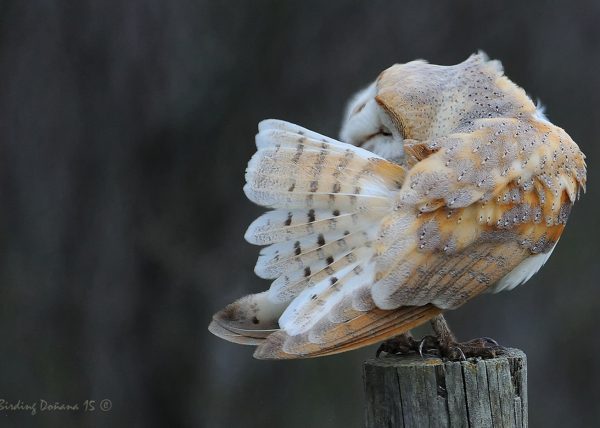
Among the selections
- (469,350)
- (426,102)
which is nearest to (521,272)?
(469,350)

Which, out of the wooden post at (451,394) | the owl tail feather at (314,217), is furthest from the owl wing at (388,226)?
the wooden post at (451,394)

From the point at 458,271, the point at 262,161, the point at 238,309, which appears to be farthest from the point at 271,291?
the point at 458,271

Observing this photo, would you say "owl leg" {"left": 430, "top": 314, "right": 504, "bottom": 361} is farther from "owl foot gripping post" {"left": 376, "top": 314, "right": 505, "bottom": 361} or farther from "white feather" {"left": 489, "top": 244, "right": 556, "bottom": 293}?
"white feather" {"left": 489, "top": 244, "right": 556, "bottom": 293}

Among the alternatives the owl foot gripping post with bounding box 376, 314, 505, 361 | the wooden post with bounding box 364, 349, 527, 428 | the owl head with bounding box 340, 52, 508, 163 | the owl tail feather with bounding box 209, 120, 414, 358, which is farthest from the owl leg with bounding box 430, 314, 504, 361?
the owl head with bounding box 340, 52, 508, 163

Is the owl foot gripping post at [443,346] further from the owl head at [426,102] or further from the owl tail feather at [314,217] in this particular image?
the owl head at [426,102]

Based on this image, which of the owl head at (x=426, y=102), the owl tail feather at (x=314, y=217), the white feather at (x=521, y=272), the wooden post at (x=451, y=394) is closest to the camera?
the wooden post at (x=451, y=394)
